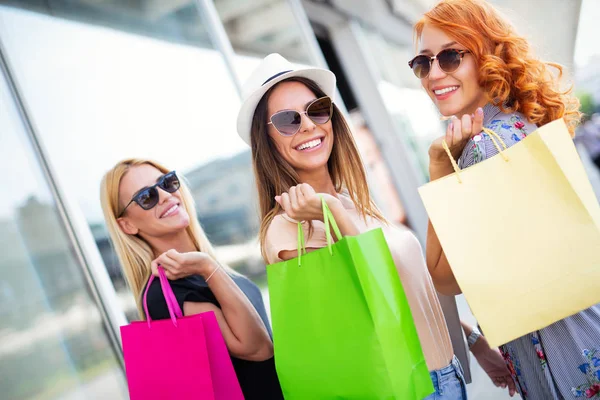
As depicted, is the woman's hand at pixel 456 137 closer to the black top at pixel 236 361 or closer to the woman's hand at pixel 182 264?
the woman's hand at pixel 182 264

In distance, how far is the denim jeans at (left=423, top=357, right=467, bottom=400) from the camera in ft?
4.28

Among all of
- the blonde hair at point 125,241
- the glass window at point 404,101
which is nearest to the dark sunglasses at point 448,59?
the blonde hair at point 125,241

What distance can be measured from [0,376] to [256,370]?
1.08m

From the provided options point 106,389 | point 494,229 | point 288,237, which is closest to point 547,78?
point 494,229

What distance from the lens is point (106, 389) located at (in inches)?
86.5

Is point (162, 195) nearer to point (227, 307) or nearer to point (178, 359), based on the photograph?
point (227, 307)

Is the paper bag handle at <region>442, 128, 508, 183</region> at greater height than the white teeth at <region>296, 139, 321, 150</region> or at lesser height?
lesser

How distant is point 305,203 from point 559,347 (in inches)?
29.8

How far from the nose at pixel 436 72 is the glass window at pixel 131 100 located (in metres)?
1.83

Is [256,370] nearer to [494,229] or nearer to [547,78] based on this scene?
[494,229]

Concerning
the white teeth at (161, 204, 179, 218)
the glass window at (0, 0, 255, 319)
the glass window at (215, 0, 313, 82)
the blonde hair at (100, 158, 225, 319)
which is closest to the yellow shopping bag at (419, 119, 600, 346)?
the white teeth at (161, 204, 179, 218)

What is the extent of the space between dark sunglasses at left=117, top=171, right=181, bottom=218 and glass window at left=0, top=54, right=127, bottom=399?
2.22 ft

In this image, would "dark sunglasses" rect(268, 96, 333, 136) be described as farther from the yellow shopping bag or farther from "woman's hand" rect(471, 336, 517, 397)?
"woman's hand" rect(471, 336, 517, 397)

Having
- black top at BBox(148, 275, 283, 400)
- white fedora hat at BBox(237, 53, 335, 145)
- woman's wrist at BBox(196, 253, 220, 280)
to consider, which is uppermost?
white fedora hat at BBox(237, 53, 335, 145)
